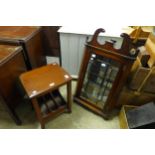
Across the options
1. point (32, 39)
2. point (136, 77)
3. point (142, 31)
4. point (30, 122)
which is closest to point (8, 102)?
point (30, 122)

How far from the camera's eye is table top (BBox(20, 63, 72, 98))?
1.18 m

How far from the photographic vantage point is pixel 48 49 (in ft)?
6.35

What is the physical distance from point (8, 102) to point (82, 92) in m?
0.80

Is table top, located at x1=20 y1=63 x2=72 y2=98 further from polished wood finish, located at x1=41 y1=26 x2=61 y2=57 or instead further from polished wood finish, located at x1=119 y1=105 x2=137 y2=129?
polished wood finish, located at x1=119 y1=105 x2=137 y2=129

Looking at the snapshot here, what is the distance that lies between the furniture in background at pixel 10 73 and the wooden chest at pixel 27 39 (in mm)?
81

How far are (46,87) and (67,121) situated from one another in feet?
1.83

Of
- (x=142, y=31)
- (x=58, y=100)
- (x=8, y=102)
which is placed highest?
(x=142, y=31)

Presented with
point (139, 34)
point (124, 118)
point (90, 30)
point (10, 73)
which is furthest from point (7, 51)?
point (139, 34)

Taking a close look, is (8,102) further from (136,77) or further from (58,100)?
(136,77)

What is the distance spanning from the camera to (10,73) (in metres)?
1.28

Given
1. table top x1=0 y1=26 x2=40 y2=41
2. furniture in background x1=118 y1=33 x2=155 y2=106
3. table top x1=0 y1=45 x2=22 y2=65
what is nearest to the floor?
furniture in background x1=118 y1=33 x2=155 y2=106

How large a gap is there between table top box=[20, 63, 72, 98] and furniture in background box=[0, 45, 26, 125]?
0.11 m

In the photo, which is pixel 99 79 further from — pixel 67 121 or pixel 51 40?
pixel 51 40

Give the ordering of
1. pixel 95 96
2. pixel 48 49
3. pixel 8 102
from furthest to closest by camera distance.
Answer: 1. pixel 48 49
2. pixel 95 96
3. pixel 8 102
